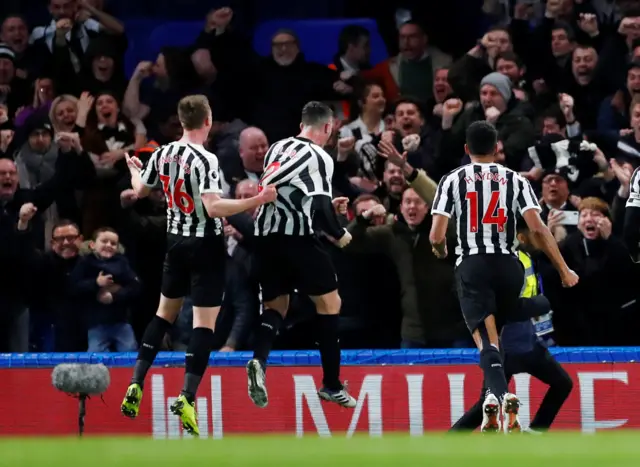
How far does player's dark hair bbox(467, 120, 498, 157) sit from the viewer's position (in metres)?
10.4

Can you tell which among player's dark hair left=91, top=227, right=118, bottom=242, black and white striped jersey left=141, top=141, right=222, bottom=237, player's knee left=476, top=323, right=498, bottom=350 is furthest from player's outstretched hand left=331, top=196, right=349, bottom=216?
player's dark hair left=91, top=227, right=118, bottom=242

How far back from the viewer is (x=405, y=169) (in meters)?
12.2

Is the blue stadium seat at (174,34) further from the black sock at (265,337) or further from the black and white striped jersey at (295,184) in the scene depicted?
the black sock at (265,337)

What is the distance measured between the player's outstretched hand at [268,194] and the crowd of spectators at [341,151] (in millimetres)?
1986

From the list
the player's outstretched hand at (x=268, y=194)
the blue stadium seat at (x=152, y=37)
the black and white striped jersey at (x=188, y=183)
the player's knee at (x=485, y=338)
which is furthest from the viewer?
the blue stadium seat at (x=152, y=37)

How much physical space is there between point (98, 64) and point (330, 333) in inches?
208

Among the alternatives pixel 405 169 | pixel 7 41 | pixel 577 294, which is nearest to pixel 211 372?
pixel 405 169

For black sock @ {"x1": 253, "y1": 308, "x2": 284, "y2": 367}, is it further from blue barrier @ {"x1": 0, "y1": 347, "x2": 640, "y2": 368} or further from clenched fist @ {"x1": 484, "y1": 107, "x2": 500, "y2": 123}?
clenched fist @ {"x1": 484, "y1": 107, "x2": 500, "y2": 123}

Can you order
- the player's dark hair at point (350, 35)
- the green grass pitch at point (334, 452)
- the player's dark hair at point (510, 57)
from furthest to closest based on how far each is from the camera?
the player's dark hair at point (350, 35)
the player's dark hair at point (510, 57)
the green grass pitch at point (334, 452)

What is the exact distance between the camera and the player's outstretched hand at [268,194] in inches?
410

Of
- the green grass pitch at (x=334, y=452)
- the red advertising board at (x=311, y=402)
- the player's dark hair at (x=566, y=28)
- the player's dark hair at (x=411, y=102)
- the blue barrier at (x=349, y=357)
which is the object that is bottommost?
the green grass pitch at (x=334, y=452)

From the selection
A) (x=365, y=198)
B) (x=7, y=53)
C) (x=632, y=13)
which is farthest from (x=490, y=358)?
(x=7, y=53)

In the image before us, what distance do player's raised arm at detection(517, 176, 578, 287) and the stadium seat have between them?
5716 millimetres

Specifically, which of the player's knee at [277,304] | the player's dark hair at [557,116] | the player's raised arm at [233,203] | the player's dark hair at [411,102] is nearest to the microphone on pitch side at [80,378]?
the player's knee at [277,304]
